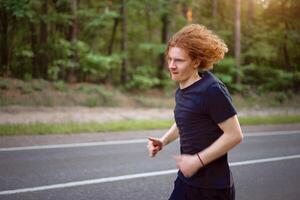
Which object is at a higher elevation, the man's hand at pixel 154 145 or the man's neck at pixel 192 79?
the man's neck at pixel 192 79

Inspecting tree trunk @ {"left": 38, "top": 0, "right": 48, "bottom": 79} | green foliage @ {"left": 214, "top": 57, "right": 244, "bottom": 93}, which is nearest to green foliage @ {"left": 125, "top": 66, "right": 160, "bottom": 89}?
tree trunk @ {"left": 38, "top": 0, "right": 48, "bottom": 79}

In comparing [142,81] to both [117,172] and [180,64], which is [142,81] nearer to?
[117,172]

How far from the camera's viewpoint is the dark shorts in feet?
8.98

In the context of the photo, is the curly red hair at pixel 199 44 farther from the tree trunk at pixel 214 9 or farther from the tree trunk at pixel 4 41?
the tree trunk at pixel 214 9

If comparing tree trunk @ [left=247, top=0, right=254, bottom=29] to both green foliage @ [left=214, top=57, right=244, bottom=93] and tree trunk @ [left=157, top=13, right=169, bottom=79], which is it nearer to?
green foliage @ [left=214, top=57, right=244, bottom=93]

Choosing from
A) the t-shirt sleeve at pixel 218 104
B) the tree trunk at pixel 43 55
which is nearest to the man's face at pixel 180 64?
the t-shirt sleeve at pixel 218 104

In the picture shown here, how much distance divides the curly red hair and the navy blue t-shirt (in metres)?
0.13

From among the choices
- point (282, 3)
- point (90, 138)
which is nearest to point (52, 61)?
point (90, 138)

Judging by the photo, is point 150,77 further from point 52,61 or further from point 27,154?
point 27,154

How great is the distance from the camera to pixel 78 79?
2050 cm

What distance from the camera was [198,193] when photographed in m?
2.78

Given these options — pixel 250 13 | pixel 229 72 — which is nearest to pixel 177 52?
pixel 229 72

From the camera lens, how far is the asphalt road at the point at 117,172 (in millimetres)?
6457

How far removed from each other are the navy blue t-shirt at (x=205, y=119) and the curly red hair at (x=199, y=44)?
0.13 m
